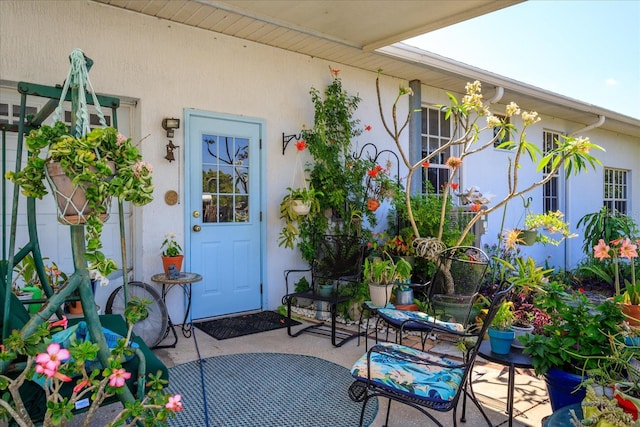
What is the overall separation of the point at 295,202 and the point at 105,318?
2448mm

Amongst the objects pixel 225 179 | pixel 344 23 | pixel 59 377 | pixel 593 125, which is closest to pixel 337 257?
pixel 225 179

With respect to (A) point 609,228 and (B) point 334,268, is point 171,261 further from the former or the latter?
(A) point 609,228

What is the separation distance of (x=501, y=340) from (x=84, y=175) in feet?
6.92

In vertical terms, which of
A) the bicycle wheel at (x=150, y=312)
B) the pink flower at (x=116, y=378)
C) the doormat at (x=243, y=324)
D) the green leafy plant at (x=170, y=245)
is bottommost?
the doormat at (x=243, y=324)

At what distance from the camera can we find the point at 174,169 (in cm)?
418

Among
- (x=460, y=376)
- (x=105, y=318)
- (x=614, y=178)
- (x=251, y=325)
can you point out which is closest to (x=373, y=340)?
(x=251, y=325)

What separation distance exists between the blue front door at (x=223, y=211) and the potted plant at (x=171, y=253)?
20 centimetres

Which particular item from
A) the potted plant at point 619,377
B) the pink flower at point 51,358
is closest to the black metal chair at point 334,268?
the potted plant at point 619,377

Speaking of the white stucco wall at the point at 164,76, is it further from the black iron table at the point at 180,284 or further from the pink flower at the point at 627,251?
the pink flower at the point at 627,251

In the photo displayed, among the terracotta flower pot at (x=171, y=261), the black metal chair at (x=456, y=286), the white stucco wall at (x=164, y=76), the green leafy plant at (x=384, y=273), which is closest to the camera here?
the white stucco wall at (x=164, y=76)

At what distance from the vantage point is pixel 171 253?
13.0ft

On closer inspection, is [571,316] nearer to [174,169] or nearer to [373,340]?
[373,340]

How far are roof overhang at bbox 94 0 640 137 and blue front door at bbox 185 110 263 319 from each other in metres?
0.91

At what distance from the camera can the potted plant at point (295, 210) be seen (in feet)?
15.3
